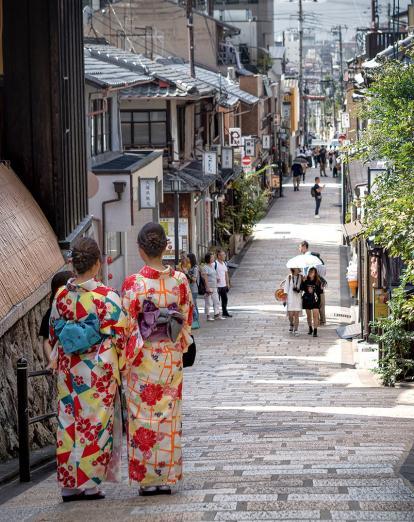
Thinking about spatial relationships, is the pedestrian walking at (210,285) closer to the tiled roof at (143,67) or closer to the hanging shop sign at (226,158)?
the tiled roof at (143,67)

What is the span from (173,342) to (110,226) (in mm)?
16288

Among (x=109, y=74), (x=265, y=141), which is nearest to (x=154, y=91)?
(x=109, y=74)

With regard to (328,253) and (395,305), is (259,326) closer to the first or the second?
(395,305)

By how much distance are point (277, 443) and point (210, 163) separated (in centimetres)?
2637

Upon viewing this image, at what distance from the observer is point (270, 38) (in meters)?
94.8

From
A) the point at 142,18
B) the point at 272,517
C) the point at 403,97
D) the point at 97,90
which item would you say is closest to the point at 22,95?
the point at 403,97

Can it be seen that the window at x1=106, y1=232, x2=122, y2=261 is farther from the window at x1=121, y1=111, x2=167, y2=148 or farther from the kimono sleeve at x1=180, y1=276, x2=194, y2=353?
the kimono sleeve at x1=180, y1=276, x2=194, y2=353

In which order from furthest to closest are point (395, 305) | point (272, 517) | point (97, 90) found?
point (97, 90), point (395, 305), point (272, 517)

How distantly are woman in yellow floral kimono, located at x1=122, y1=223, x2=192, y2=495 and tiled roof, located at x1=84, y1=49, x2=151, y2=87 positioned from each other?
16.5 meters

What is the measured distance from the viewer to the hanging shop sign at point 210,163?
35125 mm

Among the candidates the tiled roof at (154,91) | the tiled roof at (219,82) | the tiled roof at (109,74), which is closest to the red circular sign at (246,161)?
the tiled roof at (219,82)

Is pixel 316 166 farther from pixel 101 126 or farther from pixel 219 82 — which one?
pixel 101 126

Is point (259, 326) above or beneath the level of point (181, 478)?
beneath

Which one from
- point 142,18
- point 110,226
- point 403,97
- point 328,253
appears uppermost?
point 142,18
